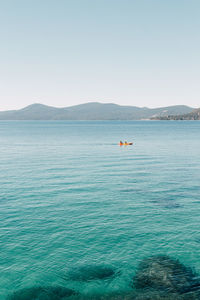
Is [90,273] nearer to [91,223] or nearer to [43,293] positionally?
[43,293]

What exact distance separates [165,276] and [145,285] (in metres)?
1.54

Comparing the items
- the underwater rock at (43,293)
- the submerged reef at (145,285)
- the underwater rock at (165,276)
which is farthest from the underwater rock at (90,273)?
the underwater rock at (165,276)

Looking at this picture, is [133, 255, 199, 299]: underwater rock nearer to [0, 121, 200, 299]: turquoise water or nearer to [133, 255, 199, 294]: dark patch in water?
[133, 255, 199, 294]: dark patch in water

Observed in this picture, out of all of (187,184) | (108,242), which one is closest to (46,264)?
(108,242)

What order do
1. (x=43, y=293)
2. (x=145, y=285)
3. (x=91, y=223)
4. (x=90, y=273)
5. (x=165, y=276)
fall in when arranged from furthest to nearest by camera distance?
(x=91, y=223) < (x=90, y=273) < (x=165, y=276) < (x=145, y=285) < (x=43, y=293)

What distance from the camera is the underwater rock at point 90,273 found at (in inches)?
691

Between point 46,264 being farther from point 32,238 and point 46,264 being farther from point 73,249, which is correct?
point 32,238

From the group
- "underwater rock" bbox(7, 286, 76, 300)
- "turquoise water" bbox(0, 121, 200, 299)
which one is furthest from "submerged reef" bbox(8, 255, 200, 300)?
"turquoise water" bbox(0, 121, 200, 299)

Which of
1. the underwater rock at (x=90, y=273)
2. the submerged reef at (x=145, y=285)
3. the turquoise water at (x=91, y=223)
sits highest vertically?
the turquoise water at (x=91, y=223)

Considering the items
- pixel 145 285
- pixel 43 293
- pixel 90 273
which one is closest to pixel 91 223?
pixel 90 273

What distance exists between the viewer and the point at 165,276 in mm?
17484

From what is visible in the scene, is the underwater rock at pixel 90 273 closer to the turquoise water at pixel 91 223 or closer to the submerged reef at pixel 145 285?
the submerged reef at pixel 145 285

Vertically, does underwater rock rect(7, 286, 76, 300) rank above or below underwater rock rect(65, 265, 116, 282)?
below

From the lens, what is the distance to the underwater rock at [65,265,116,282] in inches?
691
